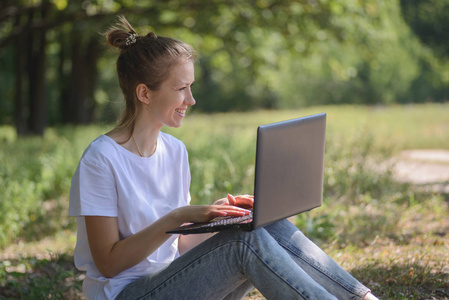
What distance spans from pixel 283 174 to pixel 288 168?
0.14 ft

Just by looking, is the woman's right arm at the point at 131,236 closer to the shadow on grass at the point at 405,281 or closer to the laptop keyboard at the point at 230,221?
the laptop keyboard at the point at 230,221

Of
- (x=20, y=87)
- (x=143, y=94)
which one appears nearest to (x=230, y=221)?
(x=143, y=94)

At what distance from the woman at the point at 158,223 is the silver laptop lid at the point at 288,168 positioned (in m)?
0.13

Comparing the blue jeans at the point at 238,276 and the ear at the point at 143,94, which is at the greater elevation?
the ear at the point at 143,94

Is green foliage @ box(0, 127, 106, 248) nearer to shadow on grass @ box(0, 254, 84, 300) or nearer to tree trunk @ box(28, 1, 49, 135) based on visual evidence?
shadow on grass @ box(0, 254, 84, 300)

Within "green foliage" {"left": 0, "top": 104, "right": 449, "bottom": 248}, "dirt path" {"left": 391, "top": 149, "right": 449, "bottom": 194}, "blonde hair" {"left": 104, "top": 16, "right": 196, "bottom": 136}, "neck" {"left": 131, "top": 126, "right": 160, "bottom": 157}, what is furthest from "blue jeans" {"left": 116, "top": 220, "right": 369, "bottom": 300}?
"dirt path" {"left": 391, "top": 149, "right": 449, "bottom": 194}

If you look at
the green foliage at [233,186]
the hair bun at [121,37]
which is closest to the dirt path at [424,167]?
the green foliage at [233,186]

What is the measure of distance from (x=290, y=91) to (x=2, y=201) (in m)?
27.9

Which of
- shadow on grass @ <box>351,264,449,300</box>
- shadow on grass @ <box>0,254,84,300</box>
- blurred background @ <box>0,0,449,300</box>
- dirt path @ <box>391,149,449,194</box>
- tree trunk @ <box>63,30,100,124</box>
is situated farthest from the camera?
tree trunk @ <box>63,30,100,124</box>

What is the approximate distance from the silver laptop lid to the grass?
3.38 ft

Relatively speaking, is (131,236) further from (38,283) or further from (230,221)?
(38,283)

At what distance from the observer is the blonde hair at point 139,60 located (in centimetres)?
231

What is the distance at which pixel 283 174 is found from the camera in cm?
209

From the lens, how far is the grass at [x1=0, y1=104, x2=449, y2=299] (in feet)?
10.9
